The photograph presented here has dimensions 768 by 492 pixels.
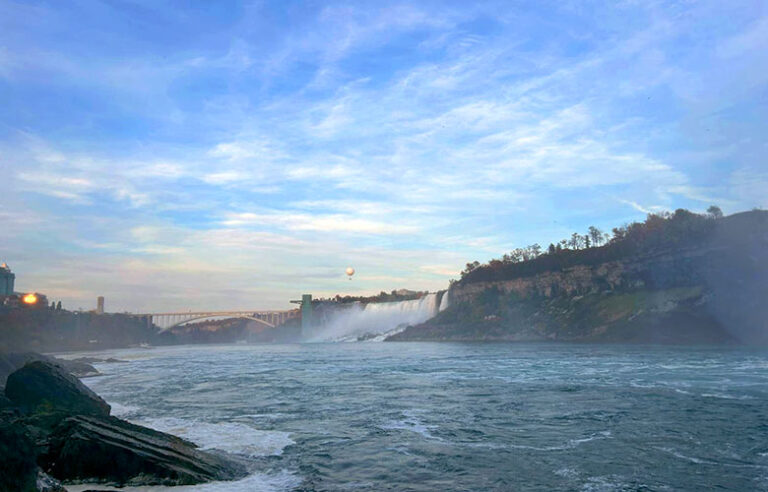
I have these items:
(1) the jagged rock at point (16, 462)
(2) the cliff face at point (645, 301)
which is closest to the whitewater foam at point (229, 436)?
(1) the jagged rock at point (16, 462)

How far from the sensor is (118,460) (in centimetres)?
870

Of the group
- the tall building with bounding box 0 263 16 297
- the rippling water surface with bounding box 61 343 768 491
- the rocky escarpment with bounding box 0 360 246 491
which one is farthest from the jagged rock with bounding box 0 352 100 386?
the tall building with bounding box 0 263 16 297

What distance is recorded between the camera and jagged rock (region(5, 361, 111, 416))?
13398 mm

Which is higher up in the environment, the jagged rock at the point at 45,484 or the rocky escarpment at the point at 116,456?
the jagged rock at the point at 45,484

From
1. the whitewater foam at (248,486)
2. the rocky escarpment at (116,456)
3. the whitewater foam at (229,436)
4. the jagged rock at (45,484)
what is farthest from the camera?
the whitewater foam at (229,436)

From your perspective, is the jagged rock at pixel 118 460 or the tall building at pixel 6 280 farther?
the tall building at pixel 6 280

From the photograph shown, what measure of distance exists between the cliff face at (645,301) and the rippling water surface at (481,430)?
62653 millimetres

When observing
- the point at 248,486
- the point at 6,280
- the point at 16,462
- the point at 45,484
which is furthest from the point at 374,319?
the point at 16,462

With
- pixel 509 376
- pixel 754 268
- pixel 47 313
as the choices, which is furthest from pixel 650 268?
pixel 47 313

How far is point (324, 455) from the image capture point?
1137 centimetres

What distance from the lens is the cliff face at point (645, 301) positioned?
263 ft

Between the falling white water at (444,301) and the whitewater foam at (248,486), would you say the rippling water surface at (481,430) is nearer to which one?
the whitewater foam at (248,486)

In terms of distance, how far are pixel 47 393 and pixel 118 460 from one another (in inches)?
265

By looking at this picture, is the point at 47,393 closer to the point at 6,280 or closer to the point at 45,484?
the point at 45,484
